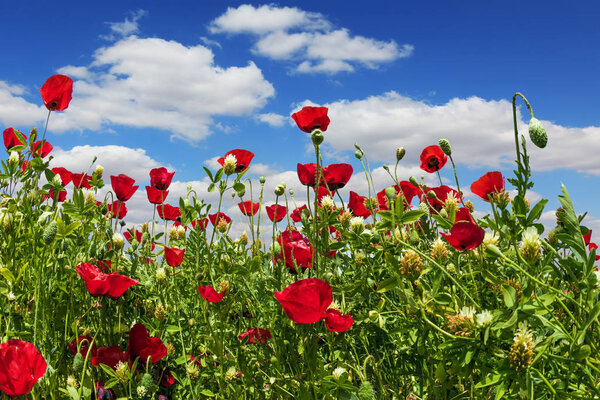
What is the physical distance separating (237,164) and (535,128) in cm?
111

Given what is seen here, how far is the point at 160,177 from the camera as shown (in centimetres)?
240

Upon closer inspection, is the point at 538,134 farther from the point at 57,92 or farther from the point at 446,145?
the point at 57,92

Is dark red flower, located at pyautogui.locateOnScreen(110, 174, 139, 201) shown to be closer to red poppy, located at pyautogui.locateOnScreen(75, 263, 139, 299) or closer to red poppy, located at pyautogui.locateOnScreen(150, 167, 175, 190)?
red poppy, located at pyautogui.locateOnScreen(150, 167, 175, 190)

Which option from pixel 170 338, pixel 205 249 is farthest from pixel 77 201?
pixel 170 338

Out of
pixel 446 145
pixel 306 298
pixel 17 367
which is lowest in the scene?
pixel 17 367

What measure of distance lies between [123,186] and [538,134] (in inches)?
81.7

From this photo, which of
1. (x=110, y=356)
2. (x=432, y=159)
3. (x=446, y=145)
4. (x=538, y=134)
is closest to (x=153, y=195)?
(x=110, y=356)

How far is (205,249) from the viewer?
180 centimetres

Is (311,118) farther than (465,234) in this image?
Yes

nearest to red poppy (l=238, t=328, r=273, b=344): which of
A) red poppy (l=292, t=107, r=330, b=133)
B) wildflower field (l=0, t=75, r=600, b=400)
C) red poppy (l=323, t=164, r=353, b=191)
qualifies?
wildflower field (l=0, t=75, r=600, b=400)

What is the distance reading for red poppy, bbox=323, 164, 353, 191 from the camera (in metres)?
1.78

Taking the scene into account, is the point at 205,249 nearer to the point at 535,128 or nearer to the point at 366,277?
the point at 366,277

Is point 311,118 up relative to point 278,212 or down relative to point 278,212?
up

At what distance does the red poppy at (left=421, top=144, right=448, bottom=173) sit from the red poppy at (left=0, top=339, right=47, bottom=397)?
2.04m
